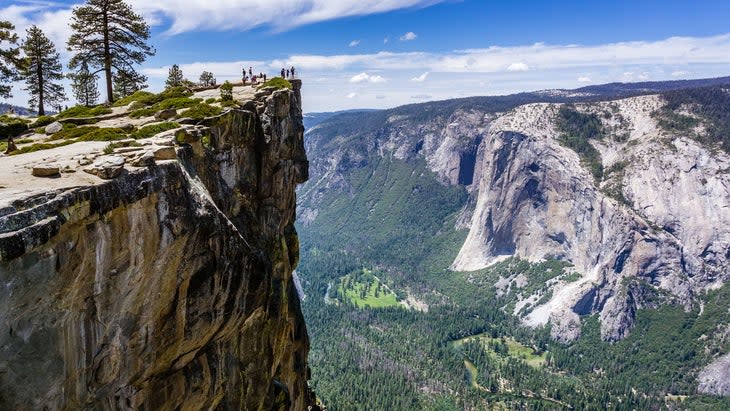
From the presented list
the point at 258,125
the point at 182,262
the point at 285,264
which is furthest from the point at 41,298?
the point at 285,264

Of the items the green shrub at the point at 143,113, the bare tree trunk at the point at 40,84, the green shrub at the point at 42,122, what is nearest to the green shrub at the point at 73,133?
the green shrub at the point at 143,113

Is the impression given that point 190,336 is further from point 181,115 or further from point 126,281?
point 181,115

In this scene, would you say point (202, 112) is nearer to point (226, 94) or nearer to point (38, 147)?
point (226, 94)

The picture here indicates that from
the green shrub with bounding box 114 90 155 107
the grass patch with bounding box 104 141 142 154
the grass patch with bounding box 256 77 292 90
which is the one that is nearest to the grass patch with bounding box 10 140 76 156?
the grass patch with bounding box 104 141 142 154

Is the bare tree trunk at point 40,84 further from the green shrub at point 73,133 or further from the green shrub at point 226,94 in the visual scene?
the green shrub at point 73,133

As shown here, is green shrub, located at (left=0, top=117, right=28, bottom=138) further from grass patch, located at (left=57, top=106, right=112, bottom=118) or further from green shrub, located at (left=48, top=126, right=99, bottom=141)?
green shrub, located at (left=48, top=126, right=99, bottom=141)

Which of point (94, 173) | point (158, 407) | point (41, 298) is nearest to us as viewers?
point (41, 298)
